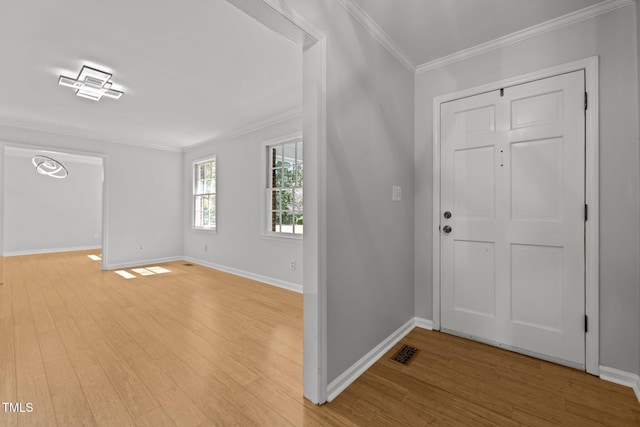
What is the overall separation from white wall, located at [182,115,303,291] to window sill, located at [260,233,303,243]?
0.8 inches

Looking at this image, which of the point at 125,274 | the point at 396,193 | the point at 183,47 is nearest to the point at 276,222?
the point at 396,193

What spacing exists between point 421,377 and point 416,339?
1.93 feet

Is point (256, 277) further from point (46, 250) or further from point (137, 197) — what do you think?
point (46, 250)

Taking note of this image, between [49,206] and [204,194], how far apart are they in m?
5.40

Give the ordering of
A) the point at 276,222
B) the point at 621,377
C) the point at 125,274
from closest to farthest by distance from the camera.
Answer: the point at 621,377, the point at 276,222, the point at 125,274

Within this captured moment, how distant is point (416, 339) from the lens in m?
2.43

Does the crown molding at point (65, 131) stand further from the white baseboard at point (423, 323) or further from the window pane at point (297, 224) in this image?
the white baseboard at point (423, 323)

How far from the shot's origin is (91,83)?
305cm

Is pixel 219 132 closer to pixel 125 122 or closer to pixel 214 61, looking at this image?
pixel 125 122

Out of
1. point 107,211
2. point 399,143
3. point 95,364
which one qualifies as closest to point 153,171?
point 107,211

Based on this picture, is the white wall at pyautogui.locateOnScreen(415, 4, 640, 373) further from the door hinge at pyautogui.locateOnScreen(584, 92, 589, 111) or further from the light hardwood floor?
the light hardwood floor

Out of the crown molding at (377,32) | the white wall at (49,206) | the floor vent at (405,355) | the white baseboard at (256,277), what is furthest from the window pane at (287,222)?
the white wall at (49,206)

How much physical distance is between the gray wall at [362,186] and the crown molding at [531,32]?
311 millimetres

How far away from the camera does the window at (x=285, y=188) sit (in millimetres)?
4203
